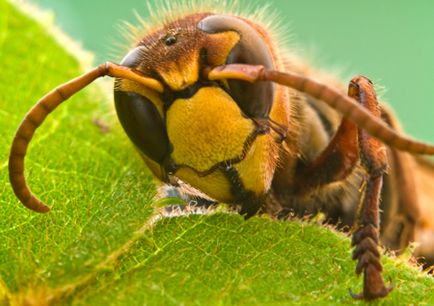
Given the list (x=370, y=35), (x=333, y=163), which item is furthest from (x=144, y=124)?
(x=370, y=35)

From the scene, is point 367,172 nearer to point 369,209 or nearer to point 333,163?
point 369,209

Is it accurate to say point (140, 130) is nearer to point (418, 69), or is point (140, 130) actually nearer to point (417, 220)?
point (417, 220)

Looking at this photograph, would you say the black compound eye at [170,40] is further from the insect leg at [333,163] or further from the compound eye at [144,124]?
the insect leg at [333,163]

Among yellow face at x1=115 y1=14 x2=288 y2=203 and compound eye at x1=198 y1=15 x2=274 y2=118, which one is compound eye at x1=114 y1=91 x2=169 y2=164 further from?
compound eye at x1=198 y1=15 x2=274 y2=118

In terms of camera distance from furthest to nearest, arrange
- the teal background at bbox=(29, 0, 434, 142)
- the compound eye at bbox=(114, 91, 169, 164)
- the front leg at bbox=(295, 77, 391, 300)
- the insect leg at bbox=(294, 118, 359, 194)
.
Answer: the teal background at bbox=(29, 0, 434, 142)
the insect leg at bbox=(294, 118, 359, 194)
the compound eye at bbox=(114, 91, 169, 164)
the front leg at bbox=(295, 77, 391, 300)

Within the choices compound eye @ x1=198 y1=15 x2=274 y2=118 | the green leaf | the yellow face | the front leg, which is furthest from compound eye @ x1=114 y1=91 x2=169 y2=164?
the front leg

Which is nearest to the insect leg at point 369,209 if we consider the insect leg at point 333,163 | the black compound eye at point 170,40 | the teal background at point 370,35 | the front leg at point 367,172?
the front leg at point 367,172

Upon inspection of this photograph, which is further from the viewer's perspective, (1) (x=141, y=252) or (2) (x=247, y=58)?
(2) (x=247, y=58)

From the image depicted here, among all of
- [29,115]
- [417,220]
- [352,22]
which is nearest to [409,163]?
[417,220]
